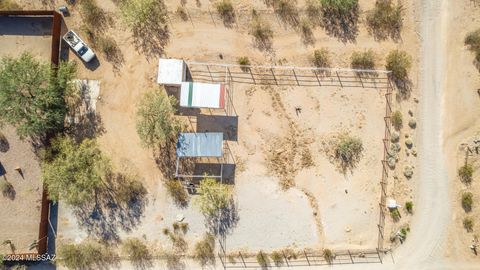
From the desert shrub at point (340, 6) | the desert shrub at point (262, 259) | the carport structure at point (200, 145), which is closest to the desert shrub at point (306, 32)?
the desert shrub at point (340, 6)

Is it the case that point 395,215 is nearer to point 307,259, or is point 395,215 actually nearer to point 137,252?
point 307,259

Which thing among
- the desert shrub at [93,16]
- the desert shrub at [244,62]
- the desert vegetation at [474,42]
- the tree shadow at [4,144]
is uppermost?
the desert shrub at [93,16]

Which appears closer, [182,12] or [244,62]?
[244,62]

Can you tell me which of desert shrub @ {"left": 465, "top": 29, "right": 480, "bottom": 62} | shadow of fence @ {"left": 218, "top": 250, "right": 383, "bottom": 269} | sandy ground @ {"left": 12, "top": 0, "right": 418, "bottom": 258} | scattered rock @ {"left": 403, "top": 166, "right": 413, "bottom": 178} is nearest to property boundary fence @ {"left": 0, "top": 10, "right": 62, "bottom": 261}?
sandy ground @ {"left": 12, "top": 0, "right": 418, "bottom": 258}

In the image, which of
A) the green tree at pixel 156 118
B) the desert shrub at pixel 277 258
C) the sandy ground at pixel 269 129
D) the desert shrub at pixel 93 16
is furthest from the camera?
the desert shrub at pixel 93 16

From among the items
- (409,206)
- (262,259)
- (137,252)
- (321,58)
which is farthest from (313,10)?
(137,252)

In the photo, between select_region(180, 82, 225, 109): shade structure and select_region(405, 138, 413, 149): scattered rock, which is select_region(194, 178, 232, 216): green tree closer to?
select_region(180, 82, 225, 109): shade structure

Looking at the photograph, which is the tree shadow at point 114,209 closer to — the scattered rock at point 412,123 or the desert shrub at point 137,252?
the desert shrub at point 137,252
